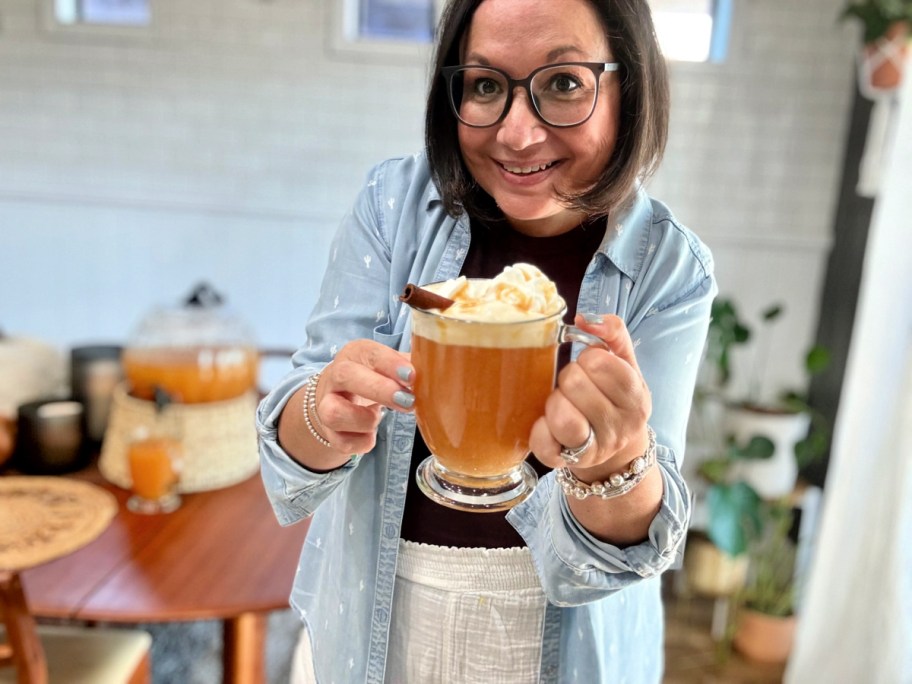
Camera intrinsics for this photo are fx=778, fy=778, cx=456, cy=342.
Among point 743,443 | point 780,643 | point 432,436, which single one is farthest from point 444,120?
point 780,643

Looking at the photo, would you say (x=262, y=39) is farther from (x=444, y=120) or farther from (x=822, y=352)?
(x=444, y=120)

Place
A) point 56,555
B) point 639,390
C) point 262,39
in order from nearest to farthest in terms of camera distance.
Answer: point 639,390 → point 56,555 → point 262,39

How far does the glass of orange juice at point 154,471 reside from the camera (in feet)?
5.68

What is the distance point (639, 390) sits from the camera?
25.1 inches

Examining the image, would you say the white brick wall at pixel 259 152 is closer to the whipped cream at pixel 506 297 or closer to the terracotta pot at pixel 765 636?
the terracotta pot at pixel 765 636

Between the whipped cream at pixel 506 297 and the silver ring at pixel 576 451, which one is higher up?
the whipped cream at pixel 506 297

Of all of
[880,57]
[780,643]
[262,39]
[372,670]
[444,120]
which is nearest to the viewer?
[444,120]

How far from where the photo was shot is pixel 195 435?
183 cm

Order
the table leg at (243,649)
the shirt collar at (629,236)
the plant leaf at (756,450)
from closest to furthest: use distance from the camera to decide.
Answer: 1. the shirt collar at (629,236)
2. the table leg at (243,649)
3. the plant leaf at (756,450)

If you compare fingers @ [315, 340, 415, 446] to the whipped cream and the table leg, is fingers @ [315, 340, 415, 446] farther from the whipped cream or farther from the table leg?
the table leg

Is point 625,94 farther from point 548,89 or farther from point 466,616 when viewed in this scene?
point 466,616

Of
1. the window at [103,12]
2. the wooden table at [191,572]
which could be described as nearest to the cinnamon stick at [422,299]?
the wooden table at [191,572]

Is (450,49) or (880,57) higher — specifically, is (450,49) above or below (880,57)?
below

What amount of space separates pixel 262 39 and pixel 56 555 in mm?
2521
